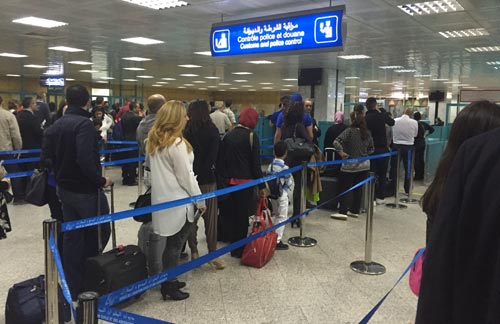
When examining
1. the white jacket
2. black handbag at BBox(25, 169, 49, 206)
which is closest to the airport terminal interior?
the white jacket

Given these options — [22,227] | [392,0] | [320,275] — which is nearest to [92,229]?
[320,275]

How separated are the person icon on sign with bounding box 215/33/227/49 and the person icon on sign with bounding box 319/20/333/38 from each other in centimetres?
157

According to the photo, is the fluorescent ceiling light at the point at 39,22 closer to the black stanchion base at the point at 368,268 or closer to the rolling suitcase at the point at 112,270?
the rolling suitcase at the point at 112,270

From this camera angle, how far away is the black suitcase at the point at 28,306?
9.21 feet

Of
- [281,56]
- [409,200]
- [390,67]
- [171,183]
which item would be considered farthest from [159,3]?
[390,67]

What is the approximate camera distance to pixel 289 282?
3988 mm

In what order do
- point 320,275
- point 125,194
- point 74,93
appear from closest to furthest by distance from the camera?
1. point 74,93
2. point 320,275
3. point 125,194

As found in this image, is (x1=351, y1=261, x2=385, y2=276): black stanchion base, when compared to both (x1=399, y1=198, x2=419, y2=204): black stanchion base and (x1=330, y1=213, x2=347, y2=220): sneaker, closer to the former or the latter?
(x1=330, y1=213, x2=347, y2=220): sneaker

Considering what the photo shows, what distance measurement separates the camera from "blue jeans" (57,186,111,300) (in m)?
3.37

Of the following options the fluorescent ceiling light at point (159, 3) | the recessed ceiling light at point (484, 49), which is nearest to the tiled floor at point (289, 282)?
the fluorescent ceiling light at point (159, 3)

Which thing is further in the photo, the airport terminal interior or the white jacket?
the airport terminal interior

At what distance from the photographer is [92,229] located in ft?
11.6

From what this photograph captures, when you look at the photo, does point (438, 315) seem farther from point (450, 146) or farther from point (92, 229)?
point (92, 229)

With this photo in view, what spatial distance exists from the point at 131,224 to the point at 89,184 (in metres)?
2.41
